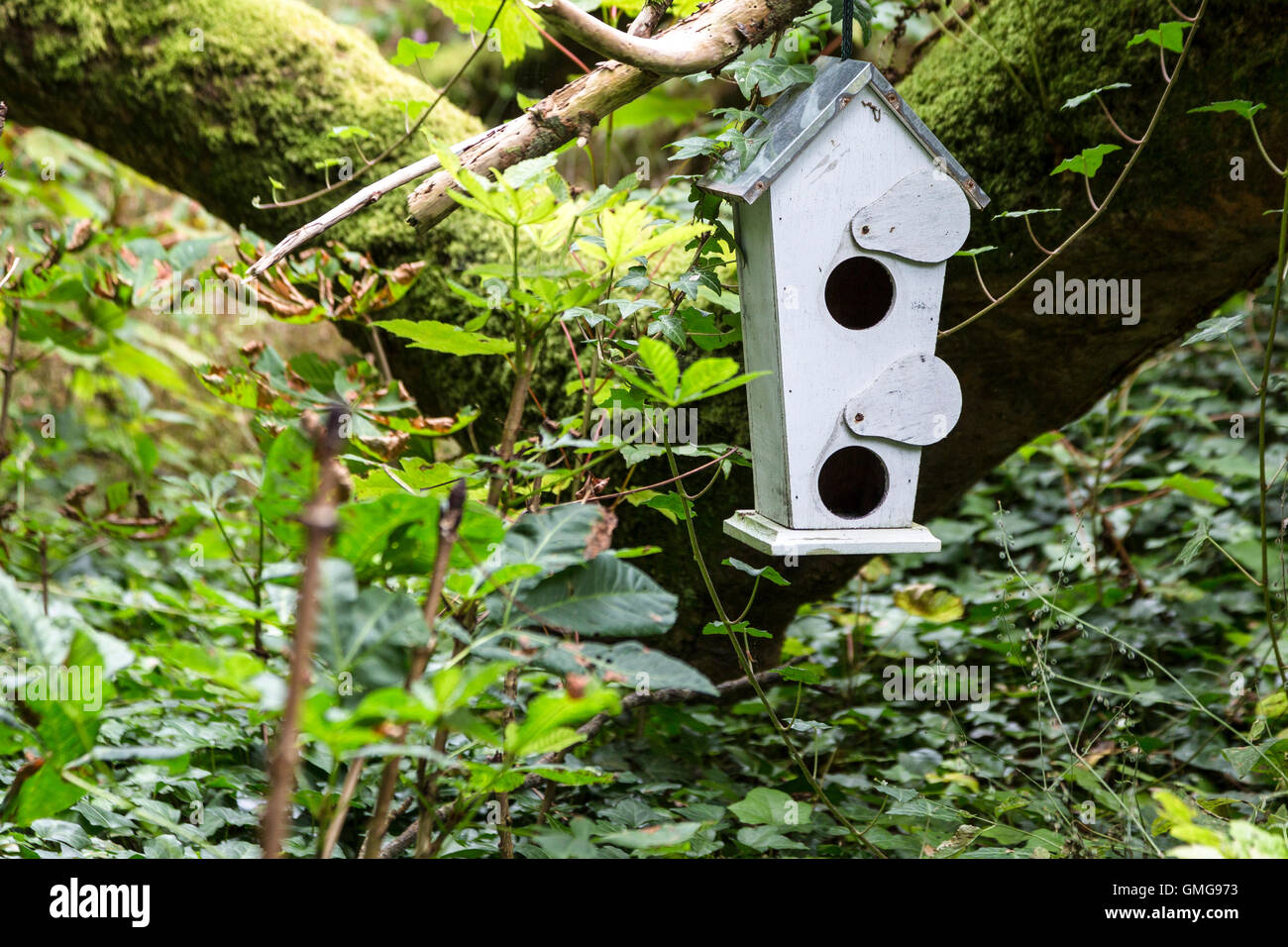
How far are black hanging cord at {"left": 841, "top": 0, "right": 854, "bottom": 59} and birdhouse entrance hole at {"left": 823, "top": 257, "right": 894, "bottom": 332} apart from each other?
337 millimetres

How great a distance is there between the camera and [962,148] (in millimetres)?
1757

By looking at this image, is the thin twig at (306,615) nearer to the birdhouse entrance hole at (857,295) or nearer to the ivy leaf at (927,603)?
the birdhouse entrance hole at (857,295)

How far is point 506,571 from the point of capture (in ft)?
2.77

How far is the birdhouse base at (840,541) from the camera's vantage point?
4.17ft

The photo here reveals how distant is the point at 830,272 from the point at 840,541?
38 centimetres

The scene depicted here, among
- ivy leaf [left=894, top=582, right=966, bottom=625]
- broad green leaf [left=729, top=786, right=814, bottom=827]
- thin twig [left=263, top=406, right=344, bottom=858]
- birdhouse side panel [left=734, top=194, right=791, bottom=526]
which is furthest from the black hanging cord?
ivy leaf [left=894, top=582, right=966, bottom=625]

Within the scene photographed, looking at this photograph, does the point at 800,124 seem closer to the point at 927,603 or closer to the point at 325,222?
the point at 325,222

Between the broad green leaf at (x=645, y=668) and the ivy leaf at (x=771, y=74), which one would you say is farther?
the ivy leaf at (x=771, y=74)

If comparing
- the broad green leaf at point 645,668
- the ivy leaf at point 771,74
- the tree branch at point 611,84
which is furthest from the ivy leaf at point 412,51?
the broad green leaf at point 645,668

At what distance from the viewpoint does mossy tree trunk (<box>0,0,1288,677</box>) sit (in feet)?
5.16

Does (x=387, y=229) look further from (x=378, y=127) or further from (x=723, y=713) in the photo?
(x=723, y=713)

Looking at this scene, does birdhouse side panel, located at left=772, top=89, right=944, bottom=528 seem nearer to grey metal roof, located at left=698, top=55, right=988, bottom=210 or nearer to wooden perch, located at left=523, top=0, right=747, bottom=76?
grey metal roof, located at left=698, top=55, right=988, bottom=210
